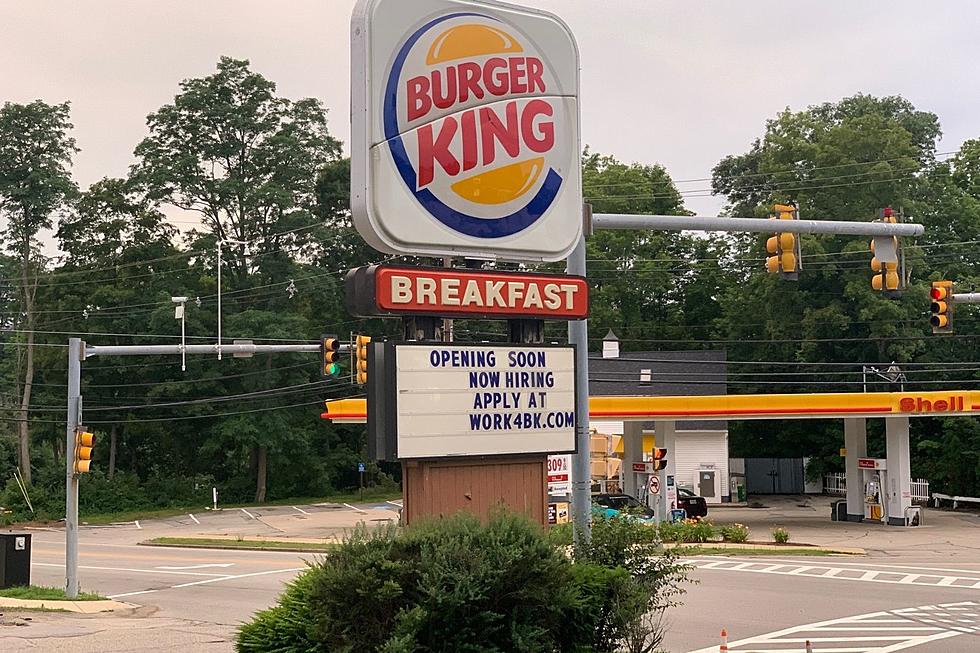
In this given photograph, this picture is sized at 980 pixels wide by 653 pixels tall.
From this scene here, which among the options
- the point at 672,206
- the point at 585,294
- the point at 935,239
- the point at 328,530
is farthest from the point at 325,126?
the point at 585,294

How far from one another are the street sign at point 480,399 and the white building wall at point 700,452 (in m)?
47.2

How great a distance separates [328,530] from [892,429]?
23766mm

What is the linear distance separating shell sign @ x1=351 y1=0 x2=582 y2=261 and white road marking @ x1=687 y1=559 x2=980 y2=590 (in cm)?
1557

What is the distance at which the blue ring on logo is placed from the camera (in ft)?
46.9

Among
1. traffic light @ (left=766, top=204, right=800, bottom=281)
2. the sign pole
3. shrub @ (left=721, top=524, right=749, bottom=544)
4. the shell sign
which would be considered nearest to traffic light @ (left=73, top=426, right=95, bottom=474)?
the sign pole

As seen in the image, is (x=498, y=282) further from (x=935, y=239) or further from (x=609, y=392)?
(x=935, y=239)

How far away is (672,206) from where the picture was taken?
8175 cm

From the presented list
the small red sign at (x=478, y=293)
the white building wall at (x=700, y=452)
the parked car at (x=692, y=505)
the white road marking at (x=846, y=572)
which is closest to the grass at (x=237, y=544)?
the white road marking at (x=846, y=572)

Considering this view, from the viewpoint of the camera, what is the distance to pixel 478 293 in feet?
47.8

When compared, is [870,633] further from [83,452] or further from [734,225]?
[83,452]

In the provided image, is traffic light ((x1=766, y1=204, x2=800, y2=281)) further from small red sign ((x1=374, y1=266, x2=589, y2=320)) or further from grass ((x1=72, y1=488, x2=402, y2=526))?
grass ((x1=72, y1=488, x2=402, y2=526))

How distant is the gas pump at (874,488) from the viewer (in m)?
47.1

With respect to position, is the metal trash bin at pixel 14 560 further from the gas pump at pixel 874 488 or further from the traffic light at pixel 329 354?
the gas pump at pixel 874 488

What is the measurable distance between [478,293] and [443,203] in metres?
1.26
